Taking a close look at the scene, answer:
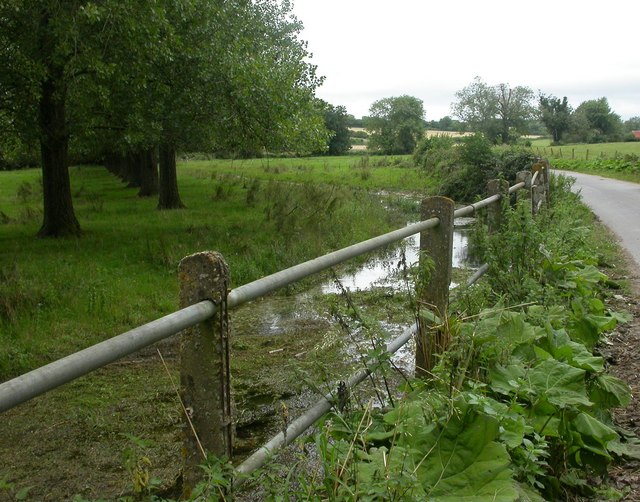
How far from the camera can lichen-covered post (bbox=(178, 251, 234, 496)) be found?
2.25 metres

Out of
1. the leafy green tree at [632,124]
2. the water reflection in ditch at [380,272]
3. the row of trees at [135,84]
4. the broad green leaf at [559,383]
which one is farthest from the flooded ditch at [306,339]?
the leafy green tree at [632,124]

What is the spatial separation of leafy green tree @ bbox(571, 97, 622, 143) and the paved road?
6087 cm

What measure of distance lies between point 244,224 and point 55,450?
1151 centimetres

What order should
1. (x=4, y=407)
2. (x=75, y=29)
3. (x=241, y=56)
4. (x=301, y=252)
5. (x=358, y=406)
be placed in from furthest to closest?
(x=241, y=56)
(x=301, y=252)
(x=75, y=29)
(x=358, y=406)
(x=4, y=407)

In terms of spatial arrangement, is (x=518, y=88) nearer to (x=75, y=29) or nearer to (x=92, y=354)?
(x=75, y=29)

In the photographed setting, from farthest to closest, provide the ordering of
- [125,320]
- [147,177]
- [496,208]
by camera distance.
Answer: [147,177], [125,320], [496,208]

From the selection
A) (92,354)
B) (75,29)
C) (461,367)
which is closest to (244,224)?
(75,29)

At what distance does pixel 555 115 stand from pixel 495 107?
25.4 feet

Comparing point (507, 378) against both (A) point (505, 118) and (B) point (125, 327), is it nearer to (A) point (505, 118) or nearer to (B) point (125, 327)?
(B) point (125, 327)

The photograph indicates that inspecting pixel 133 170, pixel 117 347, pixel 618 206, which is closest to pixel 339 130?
pixel 133 170

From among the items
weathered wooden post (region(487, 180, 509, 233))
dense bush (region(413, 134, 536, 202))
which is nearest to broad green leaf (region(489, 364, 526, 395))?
weathered wooden post (region(487, 180, 509, 233))

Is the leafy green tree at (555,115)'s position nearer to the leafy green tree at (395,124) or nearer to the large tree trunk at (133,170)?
the leafy green tree at (395,124)

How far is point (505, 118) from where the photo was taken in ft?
289

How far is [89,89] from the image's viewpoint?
11.5 meters
